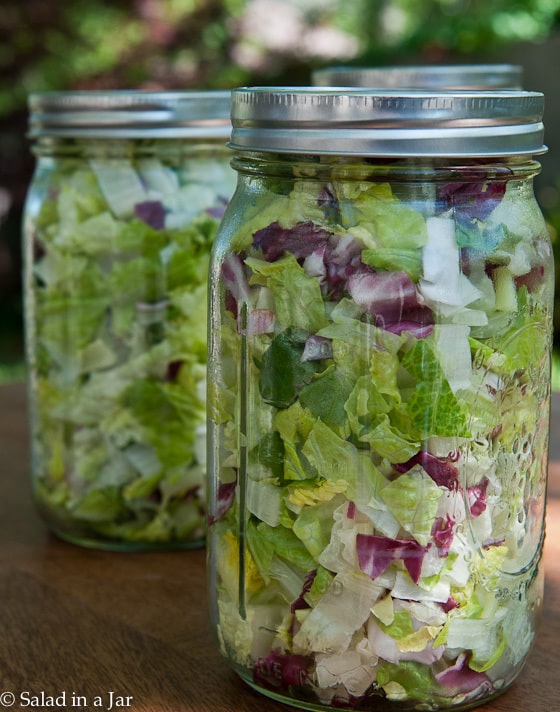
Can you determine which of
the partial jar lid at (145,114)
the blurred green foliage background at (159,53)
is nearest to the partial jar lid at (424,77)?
the partial jar lid at (145,114)

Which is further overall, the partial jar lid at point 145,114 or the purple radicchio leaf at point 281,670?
the partial jar lid at point 145,114

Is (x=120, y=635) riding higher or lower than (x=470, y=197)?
lower

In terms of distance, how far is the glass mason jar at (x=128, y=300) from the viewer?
0.89 m

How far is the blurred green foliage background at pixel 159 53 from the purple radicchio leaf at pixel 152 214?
2.61 m

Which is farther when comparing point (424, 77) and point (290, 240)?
point (424, 77)

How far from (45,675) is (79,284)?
35cm

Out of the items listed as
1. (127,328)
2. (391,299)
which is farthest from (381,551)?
(127,328)

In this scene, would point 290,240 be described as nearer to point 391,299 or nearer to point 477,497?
point 391,299

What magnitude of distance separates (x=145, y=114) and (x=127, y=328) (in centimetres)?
19

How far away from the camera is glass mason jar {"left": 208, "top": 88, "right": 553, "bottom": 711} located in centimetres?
60

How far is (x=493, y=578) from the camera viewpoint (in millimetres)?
653

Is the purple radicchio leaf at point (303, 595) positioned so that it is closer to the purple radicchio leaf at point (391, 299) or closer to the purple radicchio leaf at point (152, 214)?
the purple radicchio leaf at point (391, 299)

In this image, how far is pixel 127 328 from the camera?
891 millimetres

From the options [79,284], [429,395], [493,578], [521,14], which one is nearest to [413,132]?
[429,395]
